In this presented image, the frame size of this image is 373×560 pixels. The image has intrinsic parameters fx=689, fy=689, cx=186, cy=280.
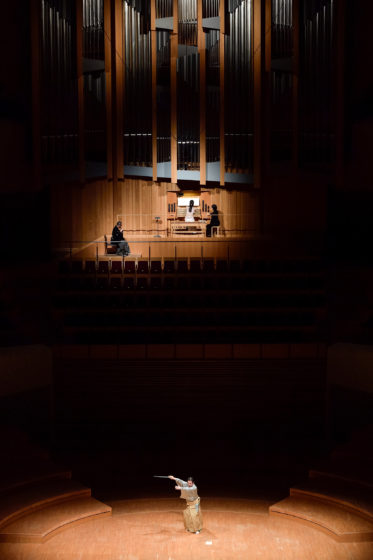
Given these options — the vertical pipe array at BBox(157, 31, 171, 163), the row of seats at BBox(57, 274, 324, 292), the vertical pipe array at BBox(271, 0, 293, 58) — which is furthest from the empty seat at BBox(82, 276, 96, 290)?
the vertical pipe array at BBox(271, 0, 293, 58)

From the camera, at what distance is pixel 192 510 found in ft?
14.1

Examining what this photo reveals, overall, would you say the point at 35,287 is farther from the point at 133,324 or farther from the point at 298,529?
the point at 298,529

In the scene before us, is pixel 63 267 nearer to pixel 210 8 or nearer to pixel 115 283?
pixel 115 283

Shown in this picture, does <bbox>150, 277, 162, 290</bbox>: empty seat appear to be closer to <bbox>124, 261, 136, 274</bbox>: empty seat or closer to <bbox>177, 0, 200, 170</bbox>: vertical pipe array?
<bbox>124, 261, 136, 274</bbox>: empty seat

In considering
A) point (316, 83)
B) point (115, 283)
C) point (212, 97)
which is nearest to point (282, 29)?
point (316, 83)

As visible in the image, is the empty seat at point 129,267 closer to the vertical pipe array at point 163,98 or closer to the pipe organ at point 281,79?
the vertical pipe array at point 163,98

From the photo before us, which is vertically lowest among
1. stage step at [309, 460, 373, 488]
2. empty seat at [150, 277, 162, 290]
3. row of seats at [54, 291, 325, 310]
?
stage step at [309, 460, 373, 488]

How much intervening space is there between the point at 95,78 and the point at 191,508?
4501 millimetres

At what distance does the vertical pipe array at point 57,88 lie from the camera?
662 centimetres

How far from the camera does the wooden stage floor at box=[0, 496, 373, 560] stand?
13.1 feet

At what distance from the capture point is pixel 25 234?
301 inches

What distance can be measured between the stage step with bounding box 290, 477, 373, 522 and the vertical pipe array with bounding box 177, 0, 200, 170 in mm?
3563

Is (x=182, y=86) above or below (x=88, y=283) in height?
above

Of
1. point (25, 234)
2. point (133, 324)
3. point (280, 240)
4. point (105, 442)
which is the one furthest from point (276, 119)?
point (105, 442)
